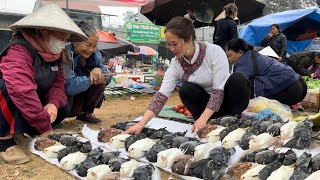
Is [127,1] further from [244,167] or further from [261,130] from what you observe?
[244,167]

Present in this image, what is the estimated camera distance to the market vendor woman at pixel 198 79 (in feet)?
10.6

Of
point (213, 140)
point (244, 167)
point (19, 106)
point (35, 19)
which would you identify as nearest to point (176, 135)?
point (213, 140)

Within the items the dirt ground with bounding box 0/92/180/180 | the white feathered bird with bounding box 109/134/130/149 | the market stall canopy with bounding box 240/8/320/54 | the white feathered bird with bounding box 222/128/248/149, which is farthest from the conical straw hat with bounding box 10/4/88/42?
the market stall canopy with bounding box 240/8/320/54

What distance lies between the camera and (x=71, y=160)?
2.73m

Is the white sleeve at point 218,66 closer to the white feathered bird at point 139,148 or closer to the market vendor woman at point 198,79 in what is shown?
the market vendor woman at point 198,79

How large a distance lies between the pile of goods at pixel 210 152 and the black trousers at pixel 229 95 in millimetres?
337

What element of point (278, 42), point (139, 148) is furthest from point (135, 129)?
point (278, 42)

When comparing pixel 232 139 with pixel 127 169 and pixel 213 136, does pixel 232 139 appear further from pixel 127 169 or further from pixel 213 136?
pixel 127 169

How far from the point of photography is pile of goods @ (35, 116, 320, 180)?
229cm

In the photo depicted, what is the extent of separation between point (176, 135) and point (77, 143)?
34.4 inches

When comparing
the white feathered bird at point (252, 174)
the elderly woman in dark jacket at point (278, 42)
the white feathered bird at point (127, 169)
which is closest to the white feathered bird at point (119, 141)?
the white feathered bird at point (127, 169)

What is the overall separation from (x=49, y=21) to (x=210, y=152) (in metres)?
1.79

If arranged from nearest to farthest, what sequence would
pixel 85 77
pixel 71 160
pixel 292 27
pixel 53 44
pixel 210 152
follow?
pixel 210 152 < pixel 71 160 < pixel 53 44 < pixel 85 77 < pixel 292 27

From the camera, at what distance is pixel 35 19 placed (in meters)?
3.12
